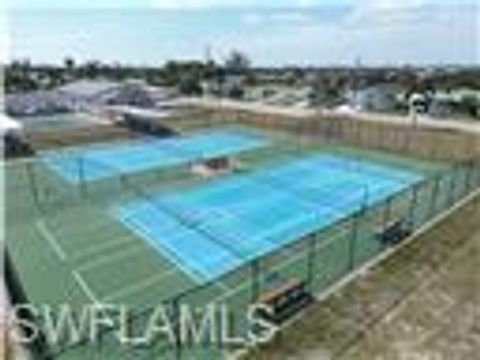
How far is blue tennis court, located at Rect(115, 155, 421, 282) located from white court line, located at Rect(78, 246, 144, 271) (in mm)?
778

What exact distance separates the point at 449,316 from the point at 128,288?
28.6 ft

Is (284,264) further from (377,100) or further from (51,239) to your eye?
(377,100)

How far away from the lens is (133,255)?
17531 mm

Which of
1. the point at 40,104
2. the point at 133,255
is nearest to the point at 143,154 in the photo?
the point at 133,255

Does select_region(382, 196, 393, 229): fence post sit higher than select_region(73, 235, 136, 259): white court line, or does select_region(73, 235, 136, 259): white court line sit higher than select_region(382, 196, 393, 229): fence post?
select_region(382, 196, 393, 229): fence post

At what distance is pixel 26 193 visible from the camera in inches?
997

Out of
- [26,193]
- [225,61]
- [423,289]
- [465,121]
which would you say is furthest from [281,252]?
[225,61]

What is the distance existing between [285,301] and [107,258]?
23.5ft

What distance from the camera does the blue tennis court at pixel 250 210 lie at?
18094 millimetres

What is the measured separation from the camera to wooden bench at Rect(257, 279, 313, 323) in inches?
488

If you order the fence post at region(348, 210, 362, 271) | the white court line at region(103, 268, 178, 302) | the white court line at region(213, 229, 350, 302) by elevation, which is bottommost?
the white court line at region(103, 268, 178, 302)

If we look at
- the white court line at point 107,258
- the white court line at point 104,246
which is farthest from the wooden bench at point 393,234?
the white court line at point 104,246

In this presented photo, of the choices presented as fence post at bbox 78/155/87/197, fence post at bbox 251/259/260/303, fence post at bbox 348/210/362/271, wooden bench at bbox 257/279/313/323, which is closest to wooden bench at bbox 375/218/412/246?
fence post at bbox 348/210/362/271

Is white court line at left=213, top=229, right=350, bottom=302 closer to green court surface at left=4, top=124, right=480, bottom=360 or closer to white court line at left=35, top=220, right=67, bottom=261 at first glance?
Answer: green court surface at left=4, top=124, right=480, bottom=360
